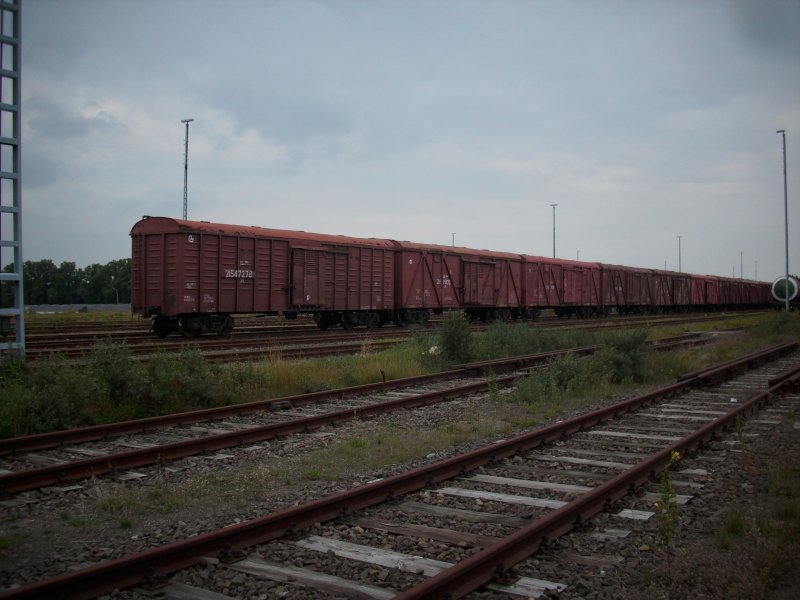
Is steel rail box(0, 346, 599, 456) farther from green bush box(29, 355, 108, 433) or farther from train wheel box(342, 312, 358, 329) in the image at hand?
train wheel box(342, 312, 358, 329)

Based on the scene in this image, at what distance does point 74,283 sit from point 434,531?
3844 inches

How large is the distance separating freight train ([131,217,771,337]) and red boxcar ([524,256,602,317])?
0.20ft

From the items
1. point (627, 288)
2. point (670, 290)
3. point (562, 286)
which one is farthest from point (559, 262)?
point (670, 290)

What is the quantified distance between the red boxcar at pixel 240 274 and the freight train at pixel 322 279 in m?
0.03

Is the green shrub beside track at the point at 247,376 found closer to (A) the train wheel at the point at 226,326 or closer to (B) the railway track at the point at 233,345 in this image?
(B) the railway track at the point at 233,345

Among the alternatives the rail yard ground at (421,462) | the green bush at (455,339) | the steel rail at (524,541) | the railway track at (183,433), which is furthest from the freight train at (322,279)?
the steel rail at (524,541)

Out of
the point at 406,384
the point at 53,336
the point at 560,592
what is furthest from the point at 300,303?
the point at 560,592

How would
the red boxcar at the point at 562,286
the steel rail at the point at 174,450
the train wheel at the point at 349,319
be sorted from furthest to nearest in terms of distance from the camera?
the red boxcar at the point at 562,286, the train wheel at the point at 349,319, the steel rail at the point at 174,450

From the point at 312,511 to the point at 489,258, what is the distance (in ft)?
91.2

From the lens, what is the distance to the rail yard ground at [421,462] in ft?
13.6

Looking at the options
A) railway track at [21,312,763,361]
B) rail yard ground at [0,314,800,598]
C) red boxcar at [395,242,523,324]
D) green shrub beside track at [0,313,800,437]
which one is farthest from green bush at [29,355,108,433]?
red boxcar at [395,242,523,324]

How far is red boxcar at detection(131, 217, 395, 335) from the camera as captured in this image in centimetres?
2012

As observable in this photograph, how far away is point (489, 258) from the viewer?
32.2 metres

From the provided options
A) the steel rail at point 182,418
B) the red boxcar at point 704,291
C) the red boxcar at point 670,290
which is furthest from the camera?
the red boxcar at point 704,291
